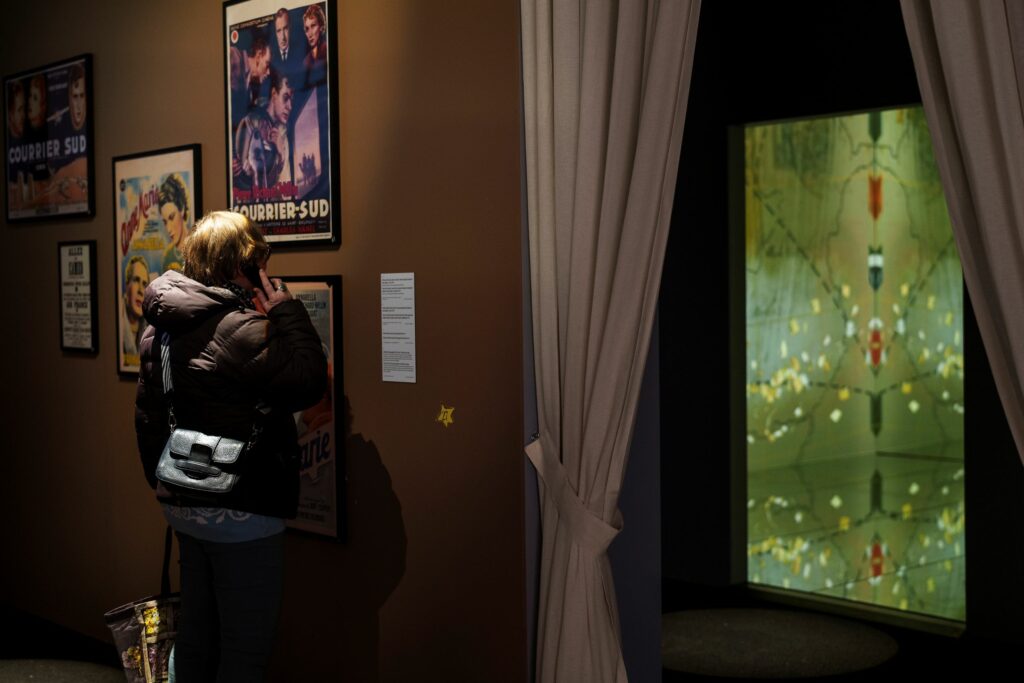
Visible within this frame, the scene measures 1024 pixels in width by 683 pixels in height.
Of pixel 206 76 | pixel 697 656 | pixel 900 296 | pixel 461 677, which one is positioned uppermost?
pixel 206 76

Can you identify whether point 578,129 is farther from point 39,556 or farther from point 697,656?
point 39,556

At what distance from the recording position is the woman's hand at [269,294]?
131 inches

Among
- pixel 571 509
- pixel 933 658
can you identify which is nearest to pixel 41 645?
pixel 571 509

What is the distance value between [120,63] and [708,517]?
10.7 feet

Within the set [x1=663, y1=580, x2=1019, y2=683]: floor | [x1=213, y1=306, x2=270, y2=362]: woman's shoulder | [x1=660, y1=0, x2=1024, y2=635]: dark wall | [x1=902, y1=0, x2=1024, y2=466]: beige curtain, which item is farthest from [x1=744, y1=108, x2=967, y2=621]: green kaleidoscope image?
[x1=902, y1=0, x2=1024, y2=466]: beige curtain

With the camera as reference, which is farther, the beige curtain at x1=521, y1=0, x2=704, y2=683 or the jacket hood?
the jacket hood

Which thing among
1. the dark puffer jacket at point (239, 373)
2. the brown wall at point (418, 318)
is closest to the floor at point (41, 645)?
the brown wall at point (418, 318)

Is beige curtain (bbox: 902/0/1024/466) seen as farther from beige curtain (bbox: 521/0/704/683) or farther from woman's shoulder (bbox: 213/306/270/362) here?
woman's shoulder (bbox: 213/306/270/362)

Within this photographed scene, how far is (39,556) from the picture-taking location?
532 cm

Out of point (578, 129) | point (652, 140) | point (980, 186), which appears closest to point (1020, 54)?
point (980, 186)

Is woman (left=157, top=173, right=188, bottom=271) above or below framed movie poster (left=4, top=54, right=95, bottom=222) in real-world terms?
below

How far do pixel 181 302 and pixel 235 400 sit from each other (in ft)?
0.95

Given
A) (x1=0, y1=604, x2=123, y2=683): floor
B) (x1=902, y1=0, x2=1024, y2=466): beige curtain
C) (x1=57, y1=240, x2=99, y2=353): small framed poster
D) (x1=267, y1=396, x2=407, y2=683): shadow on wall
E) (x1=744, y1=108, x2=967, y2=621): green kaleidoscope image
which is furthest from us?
(x1=744, y1=108, x2=967, y2=621): green kaleidoscope image

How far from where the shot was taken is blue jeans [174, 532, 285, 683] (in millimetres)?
3250
